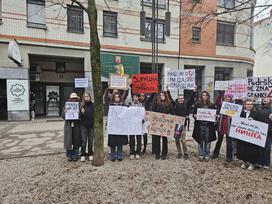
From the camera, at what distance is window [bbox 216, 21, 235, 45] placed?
65.6 feet

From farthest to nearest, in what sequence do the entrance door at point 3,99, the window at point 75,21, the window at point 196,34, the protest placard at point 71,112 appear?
the window at point 196,34, the entrance door at point 3,99, the window at point 75,21, the protest placard at point 71,112

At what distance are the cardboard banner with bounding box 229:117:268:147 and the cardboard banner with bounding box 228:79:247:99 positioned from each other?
2.43 metres

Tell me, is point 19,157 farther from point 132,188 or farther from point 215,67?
point 215,67

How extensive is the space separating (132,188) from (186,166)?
179 cm

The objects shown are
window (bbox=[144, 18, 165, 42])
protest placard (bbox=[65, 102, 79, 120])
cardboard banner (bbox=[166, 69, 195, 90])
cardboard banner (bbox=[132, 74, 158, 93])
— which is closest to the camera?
protest placard (bbox=[65, 102, 79, 120])

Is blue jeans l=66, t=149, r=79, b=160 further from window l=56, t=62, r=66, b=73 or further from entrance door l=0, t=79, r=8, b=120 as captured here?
window l=56, t=62, r=66, b=73

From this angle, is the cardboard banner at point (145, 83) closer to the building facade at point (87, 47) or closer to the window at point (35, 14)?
the building facade at point (87, 47)

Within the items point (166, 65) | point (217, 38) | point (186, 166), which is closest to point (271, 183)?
point (186, 166)

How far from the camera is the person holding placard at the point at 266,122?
5090 mm

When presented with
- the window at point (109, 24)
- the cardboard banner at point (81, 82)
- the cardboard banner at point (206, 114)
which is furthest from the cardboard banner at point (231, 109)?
the window at point (109, 24)

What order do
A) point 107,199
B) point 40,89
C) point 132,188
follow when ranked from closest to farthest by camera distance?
point 107,199 → point 132,188 → point 40,89

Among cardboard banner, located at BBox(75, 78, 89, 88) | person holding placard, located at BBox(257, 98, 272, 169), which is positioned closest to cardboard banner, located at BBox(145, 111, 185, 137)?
person holding placard, located at BBox(257, 98, 272, 169)

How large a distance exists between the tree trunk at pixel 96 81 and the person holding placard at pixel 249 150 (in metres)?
3.48

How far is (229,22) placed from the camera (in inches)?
798
